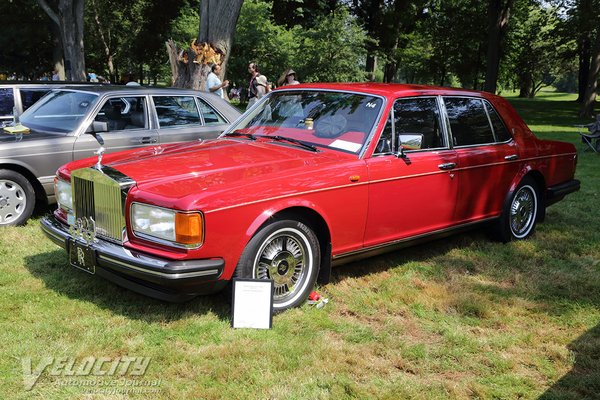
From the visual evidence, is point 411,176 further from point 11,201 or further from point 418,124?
point 11,201

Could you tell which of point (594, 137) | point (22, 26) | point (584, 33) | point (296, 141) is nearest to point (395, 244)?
point (296, 141)

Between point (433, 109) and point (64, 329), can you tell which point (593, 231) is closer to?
point (433, 109)

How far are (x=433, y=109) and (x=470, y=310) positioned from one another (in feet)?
6.20

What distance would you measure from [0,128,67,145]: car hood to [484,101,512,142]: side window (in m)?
4.73

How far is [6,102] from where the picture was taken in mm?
7266

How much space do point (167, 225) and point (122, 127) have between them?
370cm

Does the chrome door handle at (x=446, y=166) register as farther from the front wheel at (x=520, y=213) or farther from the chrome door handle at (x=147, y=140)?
the chrome door handle at (x=147, y=140)

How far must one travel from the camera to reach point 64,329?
3.58 metres

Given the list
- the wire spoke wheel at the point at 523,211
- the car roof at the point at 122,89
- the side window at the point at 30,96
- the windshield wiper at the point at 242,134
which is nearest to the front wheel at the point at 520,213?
the wire spoke wheel at the point at 523,211

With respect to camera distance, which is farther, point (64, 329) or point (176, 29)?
point (176, 29)

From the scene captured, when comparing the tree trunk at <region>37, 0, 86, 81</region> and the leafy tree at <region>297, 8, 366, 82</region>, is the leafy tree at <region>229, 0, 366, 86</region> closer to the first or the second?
the leafy tree at <region>297, 8, 366, 82</region>

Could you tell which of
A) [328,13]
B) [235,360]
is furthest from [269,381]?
[328,13]

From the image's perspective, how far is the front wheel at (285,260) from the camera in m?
3.68

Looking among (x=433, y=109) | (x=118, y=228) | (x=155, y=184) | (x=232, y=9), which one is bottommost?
(x=118, y=228)
